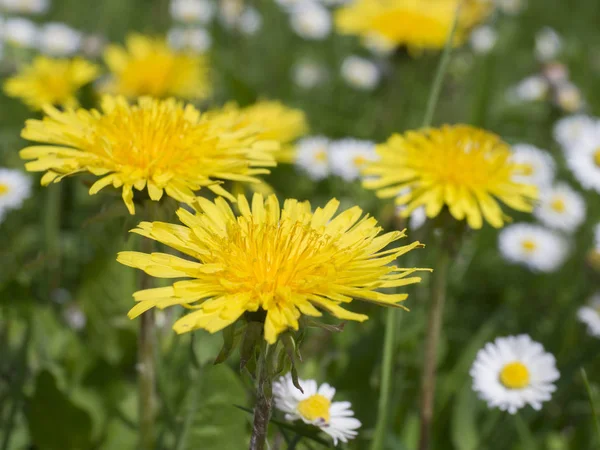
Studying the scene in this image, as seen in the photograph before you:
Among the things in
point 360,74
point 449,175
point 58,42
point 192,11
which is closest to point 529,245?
point 449,175

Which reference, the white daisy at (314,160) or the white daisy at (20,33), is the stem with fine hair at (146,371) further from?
the white daisy at (20,33)

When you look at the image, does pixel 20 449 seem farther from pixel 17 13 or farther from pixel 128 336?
pixel 17 13

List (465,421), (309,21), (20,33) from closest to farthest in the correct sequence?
(465,421)
(20,33)
(309,21)

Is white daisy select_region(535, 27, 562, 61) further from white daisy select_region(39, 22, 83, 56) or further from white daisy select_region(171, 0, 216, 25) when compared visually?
white daisy select_region(39, 22, 83, 56)

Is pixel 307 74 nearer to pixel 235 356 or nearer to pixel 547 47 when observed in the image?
pixel 547 47

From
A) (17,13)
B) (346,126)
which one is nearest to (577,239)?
(346,126)

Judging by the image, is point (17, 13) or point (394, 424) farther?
point (17, 13)
